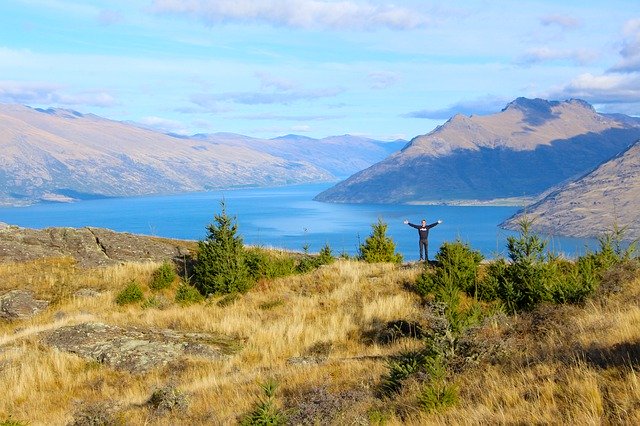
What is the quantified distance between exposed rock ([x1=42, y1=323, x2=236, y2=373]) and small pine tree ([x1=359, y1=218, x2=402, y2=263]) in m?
12.2

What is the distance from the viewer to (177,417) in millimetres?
7711

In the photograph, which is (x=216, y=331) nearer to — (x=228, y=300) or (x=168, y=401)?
(x=228, y=300)

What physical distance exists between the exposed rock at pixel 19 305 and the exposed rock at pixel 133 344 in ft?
22.2

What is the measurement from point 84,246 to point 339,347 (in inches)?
690

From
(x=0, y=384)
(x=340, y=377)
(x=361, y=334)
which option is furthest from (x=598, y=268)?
(x=0, y=384)

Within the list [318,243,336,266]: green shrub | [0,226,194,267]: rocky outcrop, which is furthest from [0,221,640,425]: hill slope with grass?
[0,226,194,267]: rocky outcrop

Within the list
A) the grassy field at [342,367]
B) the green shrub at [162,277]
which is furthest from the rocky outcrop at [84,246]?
the grassy field at [342,367]

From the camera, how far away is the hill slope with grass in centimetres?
637

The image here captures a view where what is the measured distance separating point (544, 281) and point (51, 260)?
65.3ft

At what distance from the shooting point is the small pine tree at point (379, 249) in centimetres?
2477

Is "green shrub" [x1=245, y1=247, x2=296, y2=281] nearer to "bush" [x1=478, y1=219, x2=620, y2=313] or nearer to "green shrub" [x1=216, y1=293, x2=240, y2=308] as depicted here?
"green shrub" [x1=216, y1=293, x2=240, y2=308]

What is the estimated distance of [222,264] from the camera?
68.3 feet

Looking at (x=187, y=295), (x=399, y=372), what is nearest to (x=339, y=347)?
(x=399, y=372)

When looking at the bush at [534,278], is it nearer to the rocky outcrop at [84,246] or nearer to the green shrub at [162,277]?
the green shrub at [162,277]
